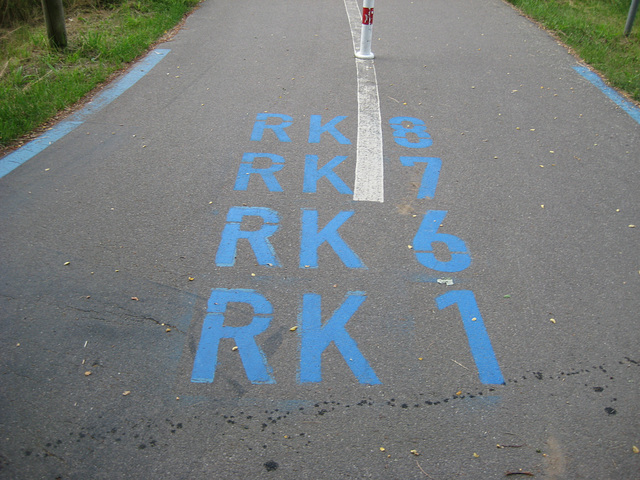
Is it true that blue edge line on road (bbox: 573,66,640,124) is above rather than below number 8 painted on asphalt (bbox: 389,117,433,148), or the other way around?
above

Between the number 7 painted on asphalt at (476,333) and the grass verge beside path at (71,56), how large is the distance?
190 inches

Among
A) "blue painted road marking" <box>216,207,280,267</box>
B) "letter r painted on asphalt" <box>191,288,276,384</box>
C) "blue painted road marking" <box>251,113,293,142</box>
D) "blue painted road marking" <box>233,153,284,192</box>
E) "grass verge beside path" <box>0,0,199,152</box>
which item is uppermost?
"grass verge beside path" <box>0,0,199,152</box>

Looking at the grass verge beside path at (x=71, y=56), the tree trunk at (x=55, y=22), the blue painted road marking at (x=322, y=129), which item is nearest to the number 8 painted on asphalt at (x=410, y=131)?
the blue painted road marking at (x=322, y=129)

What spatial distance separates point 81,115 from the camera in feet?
20.9

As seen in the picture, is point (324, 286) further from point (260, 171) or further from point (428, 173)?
point (428, 173)

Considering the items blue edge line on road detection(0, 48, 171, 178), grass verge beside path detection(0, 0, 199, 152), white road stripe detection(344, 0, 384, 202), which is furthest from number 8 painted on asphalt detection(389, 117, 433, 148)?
grass verge beside path detection(0, 0, 199, 152)

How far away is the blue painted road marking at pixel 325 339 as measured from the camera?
3.33 meters

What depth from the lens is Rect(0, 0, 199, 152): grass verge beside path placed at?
6.34 m

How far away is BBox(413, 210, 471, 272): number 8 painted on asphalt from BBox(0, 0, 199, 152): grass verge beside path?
14.5 feet

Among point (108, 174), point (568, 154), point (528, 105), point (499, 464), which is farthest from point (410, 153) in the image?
point (499, 464)

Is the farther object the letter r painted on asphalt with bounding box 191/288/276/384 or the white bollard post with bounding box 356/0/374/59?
the white bollard post with bounding box 356/0/374/59

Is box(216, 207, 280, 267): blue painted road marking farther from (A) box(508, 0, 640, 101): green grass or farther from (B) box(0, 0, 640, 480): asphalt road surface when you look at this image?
(A) box(508, 0, 640, 101): green grass

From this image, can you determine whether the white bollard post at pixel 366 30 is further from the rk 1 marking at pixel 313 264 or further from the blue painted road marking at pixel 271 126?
the rk 1 marking at pixel 313 264

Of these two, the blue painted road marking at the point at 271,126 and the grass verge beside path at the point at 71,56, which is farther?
the grass verge beside path at the point at 71,56
